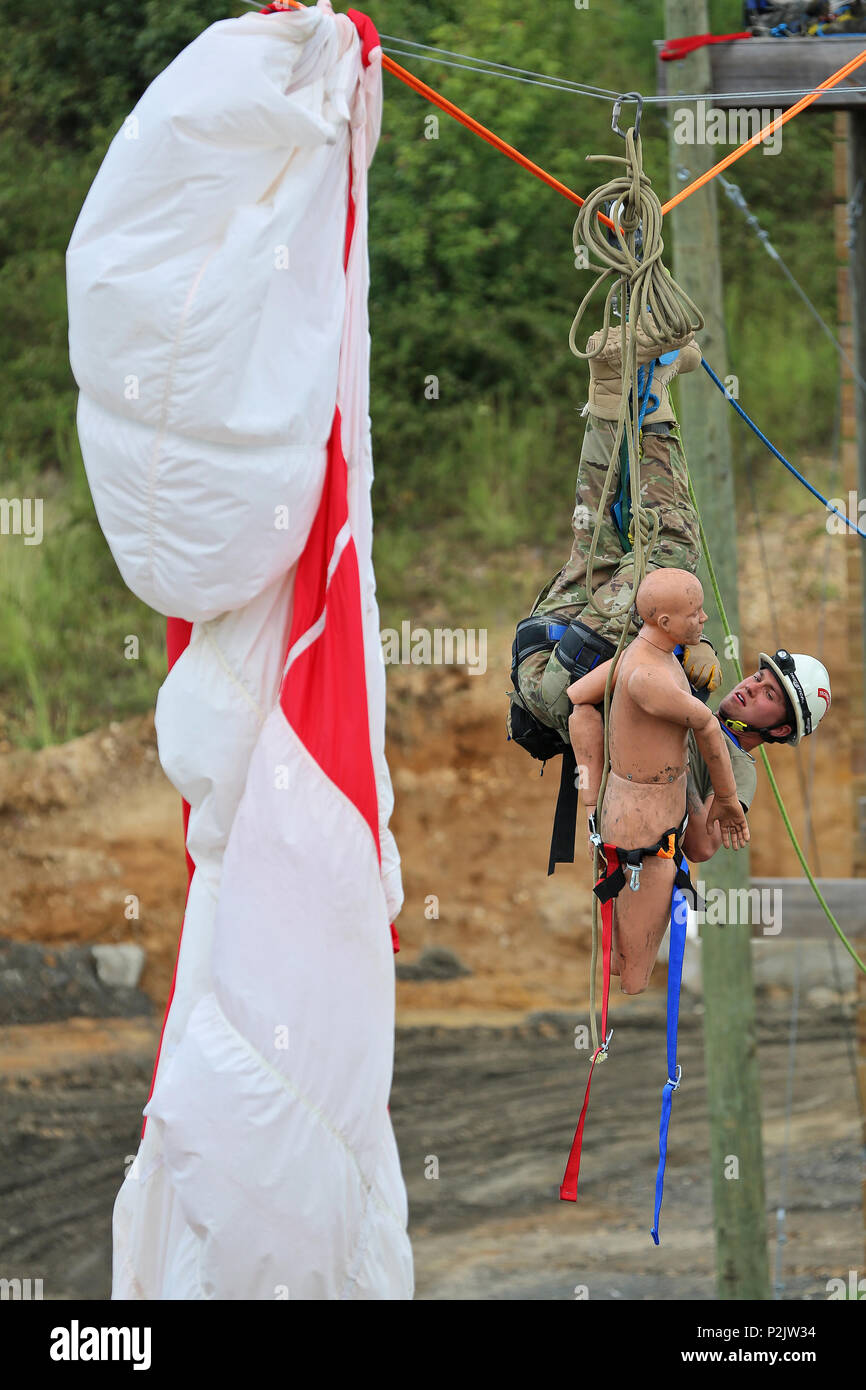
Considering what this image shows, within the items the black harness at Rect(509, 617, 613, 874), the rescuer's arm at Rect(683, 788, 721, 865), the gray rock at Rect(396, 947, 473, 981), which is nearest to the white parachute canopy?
the black harness at Rect(509, 617, 613, 874)

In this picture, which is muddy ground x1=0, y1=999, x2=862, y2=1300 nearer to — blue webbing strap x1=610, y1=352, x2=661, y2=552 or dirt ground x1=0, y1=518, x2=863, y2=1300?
dirt ground x1=0, y1=518, x2=863, y2=1300

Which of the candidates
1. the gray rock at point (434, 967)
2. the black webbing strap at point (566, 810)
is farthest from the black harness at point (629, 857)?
the gray rock at point (434, 967)

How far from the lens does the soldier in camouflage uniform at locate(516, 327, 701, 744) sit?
11.5 feet

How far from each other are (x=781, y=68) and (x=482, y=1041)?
7.46 metres

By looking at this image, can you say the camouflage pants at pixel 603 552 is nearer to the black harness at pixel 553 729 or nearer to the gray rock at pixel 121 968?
the black harness at pixel 553 729

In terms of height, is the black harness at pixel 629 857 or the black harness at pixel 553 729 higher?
the black harness at pixel 553 729

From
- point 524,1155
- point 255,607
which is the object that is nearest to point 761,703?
point 255,607

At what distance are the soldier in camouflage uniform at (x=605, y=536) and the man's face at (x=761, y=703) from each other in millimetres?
279

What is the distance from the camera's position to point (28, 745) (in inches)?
479

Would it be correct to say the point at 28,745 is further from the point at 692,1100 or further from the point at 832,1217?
the point at 832,1217

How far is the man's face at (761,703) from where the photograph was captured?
351cm

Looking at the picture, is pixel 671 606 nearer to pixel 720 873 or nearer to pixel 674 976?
pixel 674 976

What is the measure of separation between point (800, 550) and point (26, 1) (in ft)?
25.5

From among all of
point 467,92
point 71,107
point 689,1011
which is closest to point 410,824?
point 689,1011
